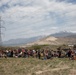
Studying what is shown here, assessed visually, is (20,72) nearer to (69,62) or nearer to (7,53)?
(69,62)

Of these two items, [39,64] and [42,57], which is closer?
[39,64]

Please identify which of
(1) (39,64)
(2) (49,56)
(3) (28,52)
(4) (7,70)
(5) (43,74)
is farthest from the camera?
(3) (28,52)

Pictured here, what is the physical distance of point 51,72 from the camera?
88.3 ft

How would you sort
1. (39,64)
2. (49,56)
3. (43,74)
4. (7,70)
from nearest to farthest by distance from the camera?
(43,74) → (7,70) → (39,64) → (49,56)

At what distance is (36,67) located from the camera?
2956cm

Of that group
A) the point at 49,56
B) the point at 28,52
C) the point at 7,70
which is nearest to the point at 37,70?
the point at 7,70

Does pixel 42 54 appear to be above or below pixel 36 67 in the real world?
above

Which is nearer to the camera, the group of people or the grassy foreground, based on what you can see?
the grassy foreground

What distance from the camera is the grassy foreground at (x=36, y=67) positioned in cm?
2711

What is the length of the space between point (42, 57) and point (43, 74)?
30.5 ft

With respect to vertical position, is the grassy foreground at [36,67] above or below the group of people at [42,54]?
below

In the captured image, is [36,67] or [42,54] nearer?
[36,67]

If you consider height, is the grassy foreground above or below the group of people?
below

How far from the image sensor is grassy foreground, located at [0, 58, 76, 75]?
88.9 ft
